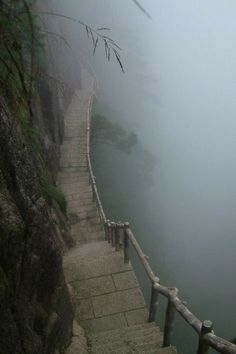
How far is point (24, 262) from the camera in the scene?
4.13 meters

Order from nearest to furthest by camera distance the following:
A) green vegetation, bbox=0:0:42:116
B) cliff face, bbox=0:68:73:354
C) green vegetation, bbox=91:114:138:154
A: 1. green vegetation, bbox=0:0:42:116
2. cliff face, bbox=0:68:73:354
3. green vegetation, bbox=91:114:138:154

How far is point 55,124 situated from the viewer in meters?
18.7

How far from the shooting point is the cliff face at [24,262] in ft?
12.2

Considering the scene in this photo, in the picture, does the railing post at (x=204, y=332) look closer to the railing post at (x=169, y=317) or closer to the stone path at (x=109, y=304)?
the railing post at (x=169, y=317)

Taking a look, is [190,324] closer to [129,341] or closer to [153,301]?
[129,341]

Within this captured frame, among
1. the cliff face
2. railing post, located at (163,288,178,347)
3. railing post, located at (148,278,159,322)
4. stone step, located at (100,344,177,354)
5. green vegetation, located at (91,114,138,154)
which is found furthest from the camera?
green vegetation, located at (91,114,138,154)

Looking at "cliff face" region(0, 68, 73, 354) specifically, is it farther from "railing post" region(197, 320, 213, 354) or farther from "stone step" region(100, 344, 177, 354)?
"railing post" region(197, 320, 213, 354)

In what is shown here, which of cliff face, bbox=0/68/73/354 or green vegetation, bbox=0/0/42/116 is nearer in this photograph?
green vegetation, bbox=0/0/42/116

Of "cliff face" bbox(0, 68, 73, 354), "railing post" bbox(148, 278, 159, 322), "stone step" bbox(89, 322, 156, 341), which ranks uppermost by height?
"cliff face" bbox(0, 68, 73, 354)

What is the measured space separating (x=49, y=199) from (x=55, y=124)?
8.25 metres

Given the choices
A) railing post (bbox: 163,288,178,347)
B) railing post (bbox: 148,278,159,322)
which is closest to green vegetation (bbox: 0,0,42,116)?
railing post (bbox: 163,288,178,347)

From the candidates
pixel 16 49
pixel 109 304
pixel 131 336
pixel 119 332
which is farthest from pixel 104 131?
pixel 16 49

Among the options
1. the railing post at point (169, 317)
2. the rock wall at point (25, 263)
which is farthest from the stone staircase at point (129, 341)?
the rock wall at point (25, 263)

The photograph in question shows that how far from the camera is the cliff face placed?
3.72 meters
